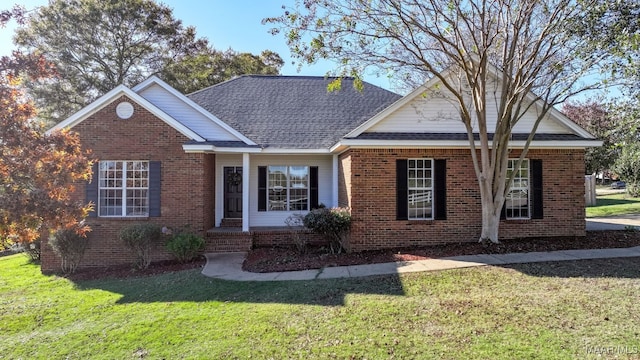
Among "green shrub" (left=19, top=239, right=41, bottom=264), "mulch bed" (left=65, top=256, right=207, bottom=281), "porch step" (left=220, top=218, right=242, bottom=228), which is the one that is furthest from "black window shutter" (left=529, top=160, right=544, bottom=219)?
"green shrub" (left=19, top=239, right=41, bottom=264)

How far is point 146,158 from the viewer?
1075 centimetres

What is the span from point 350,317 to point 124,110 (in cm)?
888

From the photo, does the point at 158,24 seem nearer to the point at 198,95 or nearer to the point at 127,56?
the point at 127,56

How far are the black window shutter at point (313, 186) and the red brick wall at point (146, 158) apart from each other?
3.96m

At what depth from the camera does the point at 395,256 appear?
31.3 ft

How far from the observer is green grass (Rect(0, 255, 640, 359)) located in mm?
4602

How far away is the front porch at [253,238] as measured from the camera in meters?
11.2


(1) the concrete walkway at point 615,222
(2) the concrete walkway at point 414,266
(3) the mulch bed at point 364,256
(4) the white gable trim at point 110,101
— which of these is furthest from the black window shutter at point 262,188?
(1) the concrete walkway at point 615,222

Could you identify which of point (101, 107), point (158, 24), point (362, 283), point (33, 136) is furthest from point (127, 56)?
point (362, 283)

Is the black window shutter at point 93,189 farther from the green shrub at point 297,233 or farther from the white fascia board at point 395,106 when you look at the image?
the white fascia board at point 395,106

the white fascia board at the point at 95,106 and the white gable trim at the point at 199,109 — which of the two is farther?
the white gable trim at the point at 199,109

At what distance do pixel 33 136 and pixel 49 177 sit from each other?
635 millimetres

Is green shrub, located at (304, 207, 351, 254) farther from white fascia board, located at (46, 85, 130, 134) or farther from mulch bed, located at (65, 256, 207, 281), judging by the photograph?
white fascia board, located at (46, 85, 130, 134)

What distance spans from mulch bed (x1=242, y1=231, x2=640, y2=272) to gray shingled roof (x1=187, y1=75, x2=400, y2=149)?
12.6 feet
